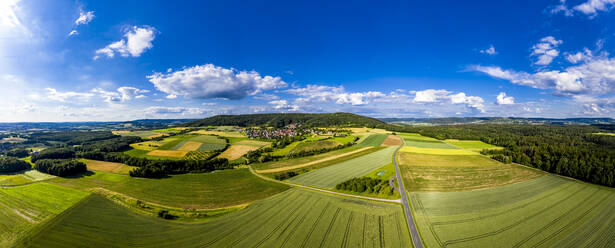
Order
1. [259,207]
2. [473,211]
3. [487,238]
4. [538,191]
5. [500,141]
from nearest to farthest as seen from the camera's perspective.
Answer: [487,238] < [473,211] < [259,207] < [538,191] < [500,141]

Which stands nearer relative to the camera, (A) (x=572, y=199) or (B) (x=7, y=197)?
(A) (x=572, y=199)

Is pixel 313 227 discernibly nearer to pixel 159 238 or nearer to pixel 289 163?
pixel 159 238

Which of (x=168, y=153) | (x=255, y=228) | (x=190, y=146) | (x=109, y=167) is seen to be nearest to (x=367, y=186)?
(x=255, y=228)

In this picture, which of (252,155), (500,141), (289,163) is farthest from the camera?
(500,141)

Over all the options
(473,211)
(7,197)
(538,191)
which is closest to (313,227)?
(473,211)

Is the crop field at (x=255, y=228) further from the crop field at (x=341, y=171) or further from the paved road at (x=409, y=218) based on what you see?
the crop field at (x=341, y=171)

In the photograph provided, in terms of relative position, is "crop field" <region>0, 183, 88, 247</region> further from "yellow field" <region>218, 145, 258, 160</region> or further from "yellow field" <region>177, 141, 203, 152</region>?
"yellow field" <region>177, 141, 203, 152</region>
